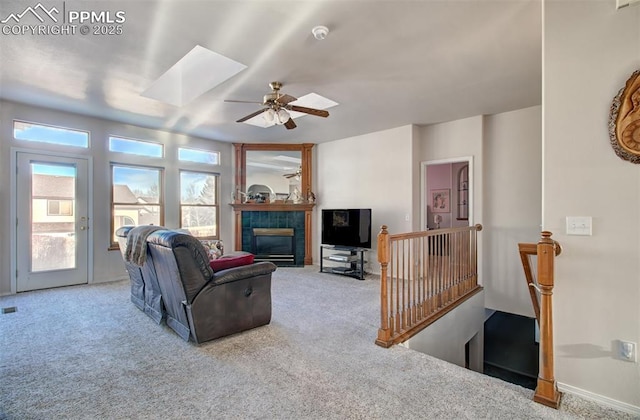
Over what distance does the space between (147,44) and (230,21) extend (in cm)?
91

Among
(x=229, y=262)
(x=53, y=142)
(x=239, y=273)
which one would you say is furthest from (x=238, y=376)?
(x=53, y=142)

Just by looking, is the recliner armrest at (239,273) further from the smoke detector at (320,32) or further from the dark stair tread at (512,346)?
the dark stair tread at (512,346)

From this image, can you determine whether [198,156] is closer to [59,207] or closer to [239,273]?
[59,207]

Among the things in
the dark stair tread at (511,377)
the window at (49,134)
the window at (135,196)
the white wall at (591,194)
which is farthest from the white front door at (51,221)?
the dark stair tread at (511,377)

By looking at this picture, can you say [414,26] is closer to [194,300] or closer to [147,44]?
[147,44]

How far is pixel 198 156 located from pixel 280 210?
207 cm

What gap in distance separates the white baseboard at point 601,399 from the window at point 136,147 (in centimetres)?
644

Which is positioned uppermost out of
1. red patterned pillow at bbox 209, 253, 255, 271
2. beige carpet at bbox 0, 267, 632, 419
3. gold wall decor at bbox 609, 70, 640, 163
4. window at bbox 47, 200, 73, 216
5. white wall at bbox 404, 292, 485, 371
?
gold wall decor at bbox 609, 70, 640, 163

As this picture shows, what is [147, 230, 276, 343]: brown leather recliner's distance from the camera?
2.62m

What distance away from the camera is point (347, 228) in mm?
5836

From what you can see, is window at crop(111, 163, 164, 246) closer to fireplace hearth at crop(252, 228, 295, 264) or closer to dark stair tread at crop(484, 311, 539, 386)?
fireplace hearth at crop(252, 228, 295, 264)

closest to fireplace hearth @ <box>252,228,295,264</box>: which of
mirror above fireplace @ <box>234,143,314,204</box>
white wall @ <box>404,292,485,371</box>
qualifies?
mirror above fireplace @ <box>234,143,314,204</box>

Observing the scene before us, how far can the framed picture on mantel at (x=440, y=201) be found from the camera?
326 inches

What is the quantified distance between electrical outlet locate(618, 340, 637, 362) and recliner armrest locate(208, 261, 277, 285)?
106 inches
